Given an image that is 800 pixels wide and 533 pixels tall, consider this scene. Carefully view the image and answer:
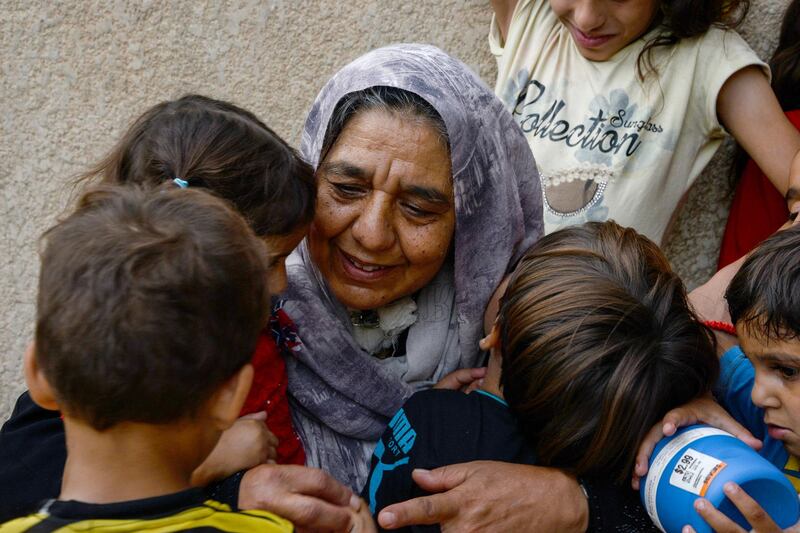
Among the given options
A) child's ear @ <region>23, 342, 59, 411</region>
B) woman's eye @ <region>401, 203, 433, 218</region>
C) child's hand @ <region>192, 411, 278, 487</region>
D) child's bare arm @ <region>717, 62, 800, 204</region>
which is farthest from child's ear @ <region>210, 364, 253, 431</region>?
child's bare arm @ <region>717, 62, 800, 204</region>

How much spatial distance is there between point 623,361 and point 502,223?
1.98ft

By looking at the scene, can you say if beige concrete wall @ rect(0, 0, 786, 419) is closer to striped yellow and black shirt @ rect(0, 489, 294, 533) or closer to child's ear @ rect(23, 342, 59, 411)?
child's ear @ rect(23, 342, 59, 411)

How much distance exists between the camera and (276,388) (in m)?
2.15

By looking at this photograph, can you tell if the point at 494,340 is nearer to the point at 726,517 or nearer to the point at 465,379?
the point at 465,379

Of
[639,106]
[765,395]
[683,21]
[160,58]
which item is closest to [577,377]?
[765,395]

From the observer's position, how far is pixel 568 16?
280 centimetres

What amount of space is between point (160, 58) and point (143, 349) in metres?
2.10

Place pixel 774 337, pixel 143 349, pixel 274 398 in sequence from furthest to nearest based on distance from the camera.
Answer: pixel 274 398 → pixel 774 337 → pixel 143 349

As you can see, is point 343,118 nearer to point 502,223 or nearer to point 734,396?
point 502,223

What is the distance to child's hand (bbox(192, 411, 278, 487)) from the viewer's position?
1.83m

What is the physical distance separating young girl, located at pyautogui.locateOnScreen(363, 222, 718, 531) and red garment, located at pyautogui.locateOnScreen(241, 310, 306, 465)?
25 centimetres

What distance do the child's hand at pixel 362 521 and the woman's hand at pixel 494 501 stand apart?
0.07 meters

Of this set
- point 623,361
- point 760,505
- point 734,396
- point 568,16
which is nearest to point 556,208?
point 568,16

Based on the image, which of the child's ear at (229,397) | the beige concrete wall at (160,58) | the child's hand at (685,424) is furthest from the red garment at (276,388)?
the beige concrete wall at (160,58)
